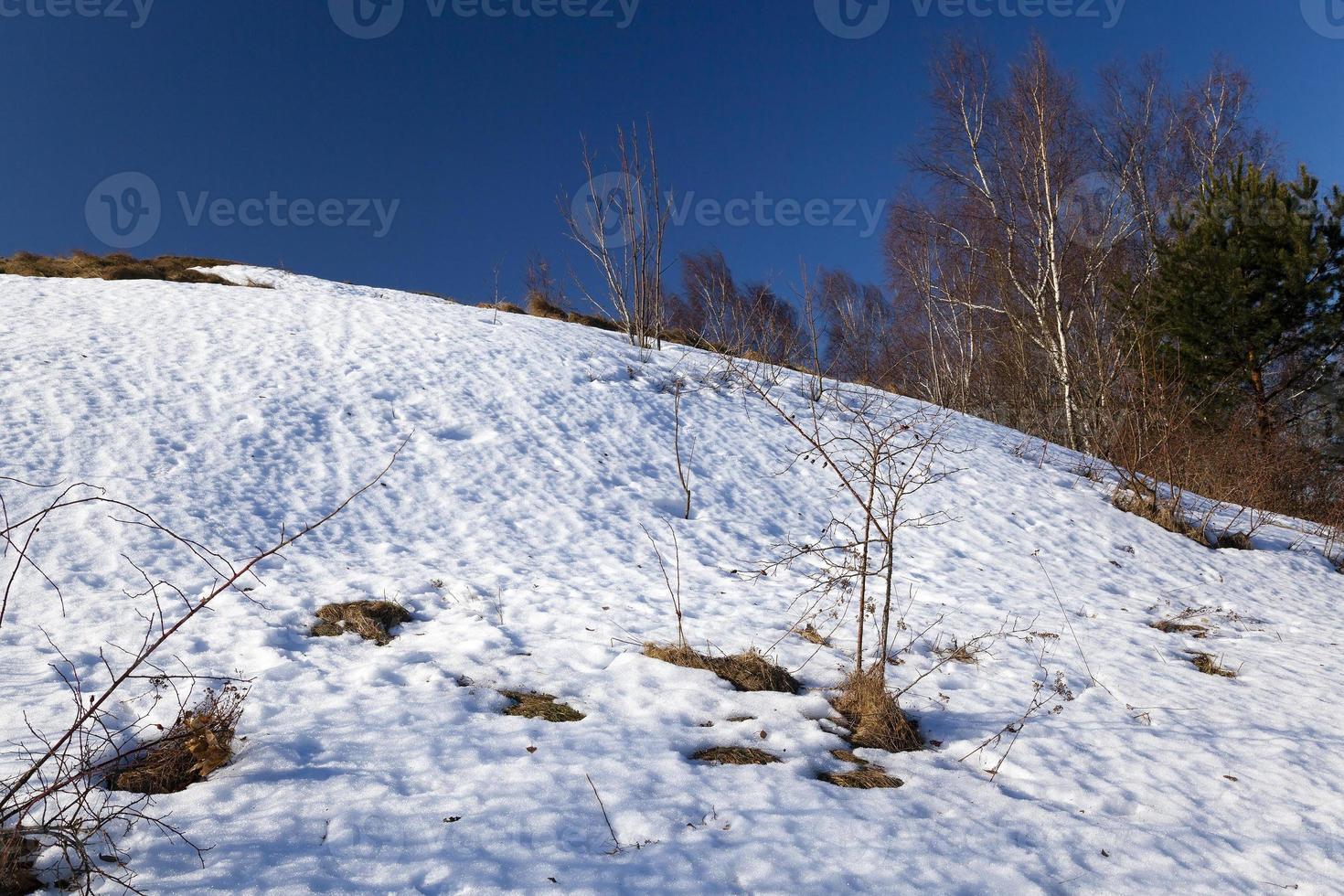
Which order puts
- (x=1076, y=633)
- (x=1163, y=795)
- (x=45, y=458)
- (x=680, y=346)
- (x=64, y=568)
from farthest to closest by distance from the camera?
(x=680, y=346) → (x=45, y=458) → (x=1076, y=633) → (x=64, y=568) → (x=1163, y=795)

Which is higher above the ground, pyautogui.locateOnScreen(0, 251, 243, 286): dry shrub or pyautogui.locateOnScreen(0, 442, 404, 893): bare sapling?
pyautogui.locateOnScreen(0, 251, 243, 286): dry shrub

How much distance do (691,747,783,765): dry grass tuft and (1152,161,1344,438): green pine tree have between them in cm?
1103

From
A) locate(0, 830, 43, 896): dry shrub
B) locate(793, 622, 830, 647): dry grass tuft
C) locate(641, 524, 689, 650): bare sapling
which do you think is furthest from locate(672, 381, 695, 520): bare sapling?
locate(0, 830, 43, 896): dry shrub

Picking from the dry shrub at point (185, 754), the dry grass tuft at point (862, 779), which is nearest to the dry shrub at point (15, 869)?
the dry shrub at point (185, 754)

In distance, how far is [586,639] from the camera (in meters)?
4.05

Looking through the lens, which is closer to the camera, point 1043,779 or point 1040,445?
point 1043,779

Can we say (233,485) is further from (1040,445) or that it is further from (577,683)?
(1040,445)

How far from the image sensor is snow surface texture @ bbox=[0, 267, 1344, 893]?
225cm

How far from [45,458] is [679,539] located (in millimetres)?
5001

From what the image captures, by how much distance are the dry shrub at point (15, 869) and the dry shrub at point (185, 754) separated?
0.41 m

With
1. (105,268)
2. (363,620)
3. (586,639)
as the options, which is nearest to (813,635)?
(586,639)

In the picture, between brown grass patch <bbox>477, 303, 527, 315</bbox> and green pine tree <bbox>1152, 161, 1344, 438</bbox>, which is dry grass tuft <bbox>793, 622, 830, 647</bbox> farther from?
brown grass patch <bbox>477, 303, 527, 315</bbox>

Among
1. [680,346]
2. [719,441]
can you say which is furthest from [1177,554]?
[680,346]

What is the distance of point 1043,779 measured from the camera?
9.29 ft
